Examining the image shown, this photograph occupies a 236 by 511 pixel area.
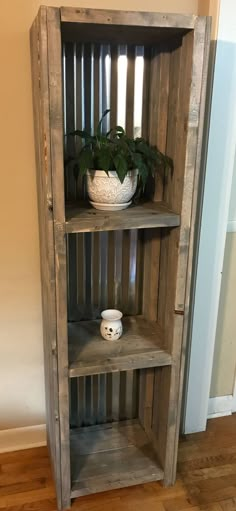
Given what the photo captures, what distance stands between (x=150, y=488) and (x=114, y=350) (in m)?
0.64

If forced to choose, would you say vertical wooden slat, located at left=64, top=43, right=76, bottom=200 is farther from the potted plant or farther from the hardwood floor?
the hardwood floor

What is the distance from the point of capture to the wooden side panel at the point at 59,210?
1.17 m

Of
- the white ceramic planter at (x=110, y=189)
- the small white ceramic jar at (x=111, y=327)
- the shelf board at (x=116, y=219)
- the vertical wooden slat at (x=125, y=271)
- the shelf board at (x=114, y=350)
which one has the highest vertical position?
the white ceramic planter at (x=110, y=189)

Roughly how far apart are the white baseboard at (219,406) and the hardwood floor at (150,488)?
8.0 inches

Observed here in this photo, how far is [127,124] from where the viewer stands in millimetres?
1611

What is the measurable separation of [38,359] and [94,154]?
0.93 metres

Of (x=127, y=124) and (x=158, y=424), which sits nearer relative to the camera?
(x=127, y=124)

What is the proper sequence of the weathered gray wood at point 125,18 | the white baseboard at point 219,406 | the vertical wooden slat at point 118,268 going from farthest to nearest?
1. the white baseboard at point 219,406
2. the vertical wooden slat at point 118,268
3. the weathered gray wood at point 125,18

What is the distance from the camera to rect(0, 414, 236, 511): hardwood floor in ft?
5.44

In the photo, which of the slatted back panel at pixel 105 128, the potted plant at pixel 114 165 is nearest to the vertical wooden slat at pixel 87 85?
the slatted back panel at pixel 105 128

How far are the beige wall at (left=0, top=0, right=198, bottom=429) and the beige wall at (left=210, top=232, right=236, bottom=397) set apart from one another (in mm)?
831

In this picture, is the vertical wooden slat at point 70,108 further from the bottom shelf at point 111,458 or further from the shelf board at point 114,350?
the bottom shelf at point 111,458

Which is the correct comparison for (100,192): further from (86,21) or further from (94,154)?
(86,21)

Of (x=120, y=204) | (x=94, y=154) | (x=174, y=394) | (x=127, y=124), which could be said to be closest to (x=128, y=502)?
(x=174, y=394)
